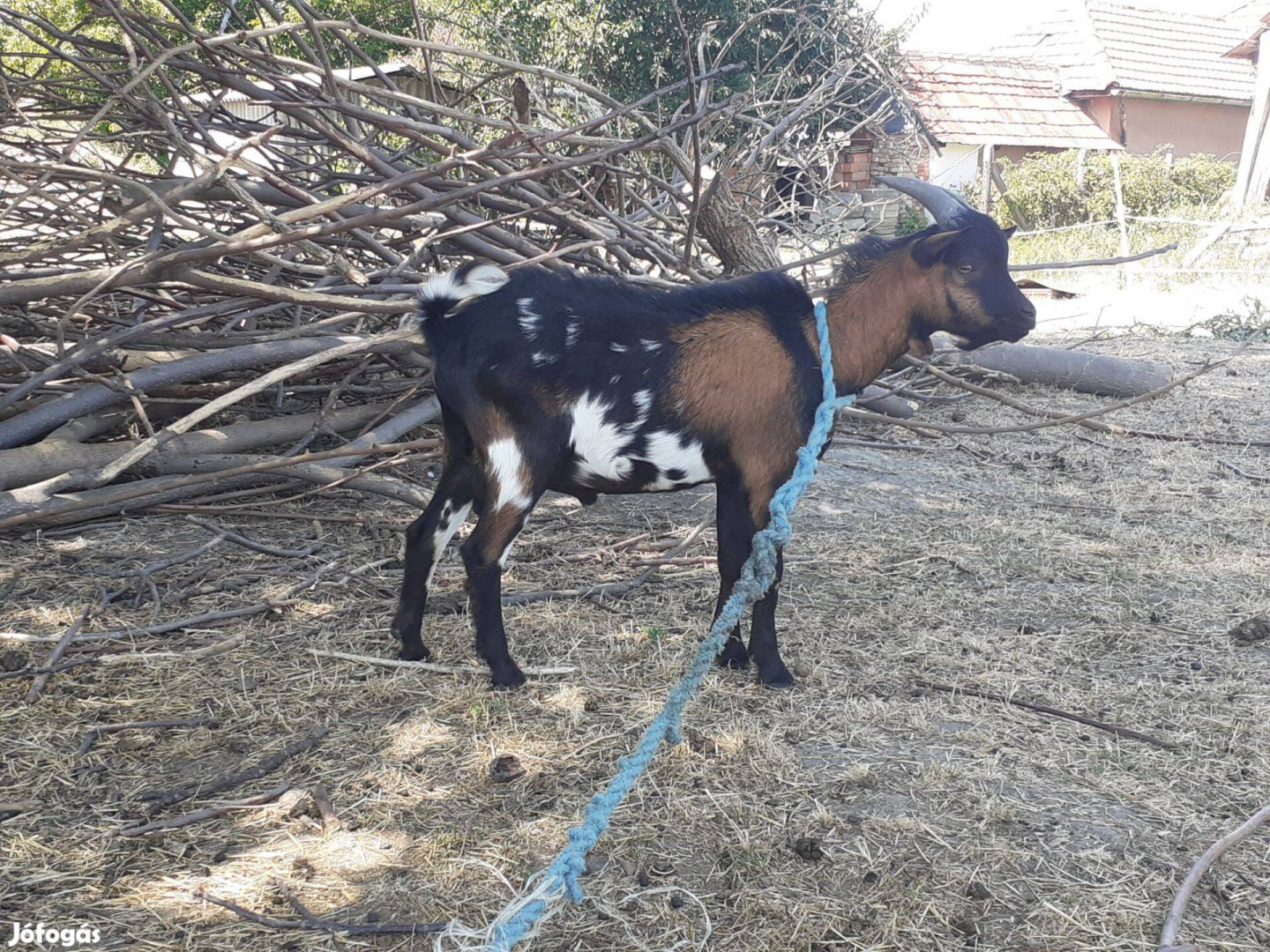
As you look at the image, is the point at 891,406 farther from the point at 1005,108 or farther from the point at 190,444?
the point at 1005,108

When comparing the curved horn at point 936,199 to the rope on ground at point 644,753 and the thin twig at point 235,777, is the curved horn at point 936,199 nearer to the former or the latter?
the rope on ground at point 644,753

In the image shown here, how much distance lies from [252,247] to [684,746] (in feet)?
7.13

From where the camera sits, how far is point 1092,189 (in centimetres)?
1977

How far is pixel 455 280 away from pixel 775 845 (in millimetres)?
1971

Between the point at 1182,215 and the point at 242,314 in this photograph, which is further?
the point at 1182,215

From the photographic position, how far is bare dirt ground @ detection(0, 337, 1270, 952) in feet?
7.86

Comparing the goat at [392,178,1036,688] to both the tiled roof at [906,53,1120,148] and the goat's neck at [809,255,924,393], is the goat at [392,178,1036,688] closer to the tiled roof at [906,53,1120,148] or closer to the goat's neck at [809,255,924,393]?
the goat's neck at [809,255,924,393]

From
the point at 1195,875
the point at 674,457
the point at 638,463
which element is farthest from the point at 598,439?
the point at 1195,875

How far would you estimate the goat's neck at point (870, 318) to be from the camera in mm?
3660

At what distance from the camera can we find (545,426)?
3307mm

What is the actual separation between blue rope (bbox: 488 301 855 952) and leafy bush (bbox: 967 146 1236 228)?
17792mm

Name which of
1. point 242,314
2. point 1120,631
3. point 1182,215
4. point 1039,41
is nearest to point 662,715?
point 1120,631

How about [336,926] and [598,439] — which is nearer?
[336,926]

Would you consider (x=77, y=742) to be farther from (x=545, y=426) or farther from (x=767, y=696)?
(x=767, y=696)
